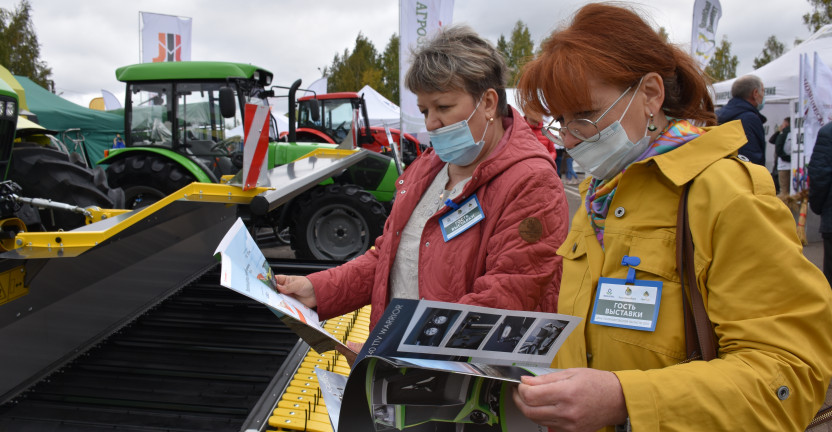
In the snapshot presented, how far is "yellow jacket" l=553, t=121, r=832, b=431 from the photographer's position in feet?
2.81

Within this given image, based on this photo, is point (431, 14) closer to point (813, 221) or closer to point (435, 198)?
point (813, 221)

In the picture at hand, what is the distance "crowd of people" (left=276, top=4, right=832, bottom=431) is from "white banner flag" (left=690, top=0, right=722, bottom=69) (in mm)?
9492

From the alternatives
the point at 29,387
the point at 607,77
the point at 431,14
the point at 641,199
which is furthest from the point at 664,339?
the point at 431,14

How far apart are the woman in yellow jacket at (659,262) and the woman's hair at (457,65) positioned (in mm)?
436

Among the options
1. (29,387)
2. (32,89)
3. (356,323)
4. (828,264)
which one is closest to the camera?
(29,387)

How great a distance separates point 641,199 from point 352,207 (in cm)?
537

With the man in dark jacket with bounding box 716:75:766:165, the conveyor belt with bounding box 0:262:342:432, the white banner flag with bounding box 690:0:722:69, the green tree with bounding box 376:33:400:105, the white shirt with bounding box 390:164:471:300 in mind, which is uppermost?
the green tree with bounding box 376:33:400:105

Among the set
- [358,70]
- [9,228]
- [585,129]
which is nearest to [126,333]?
[9,228]

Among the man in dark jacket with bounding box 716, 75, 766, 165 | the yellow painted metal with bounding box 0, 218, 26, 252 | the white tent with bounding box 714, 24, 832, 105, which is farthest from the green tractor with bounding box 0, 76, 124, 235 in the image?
the white tent with bounding box 714, 24, 832, 105

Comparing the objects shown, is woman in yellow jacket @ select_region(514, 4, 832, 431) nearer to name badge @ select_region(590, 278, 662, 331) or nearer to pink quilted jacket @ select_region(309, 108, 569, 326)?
name badge @ select_region(590, 278, 662, 331)

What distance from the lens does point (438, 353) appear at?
1.04 meters

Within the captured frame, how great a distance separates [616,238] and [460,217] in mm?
542

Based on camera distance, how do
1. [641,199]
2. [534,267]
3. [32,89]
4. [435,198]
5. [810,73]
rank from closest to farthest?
[641,199]
[534,267]
[435,198]
[810,73]
[32,89]

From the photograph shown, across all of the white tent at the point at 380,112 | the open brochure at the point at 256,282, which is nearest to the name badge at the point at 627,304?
the open brochure at the point at 256,282
